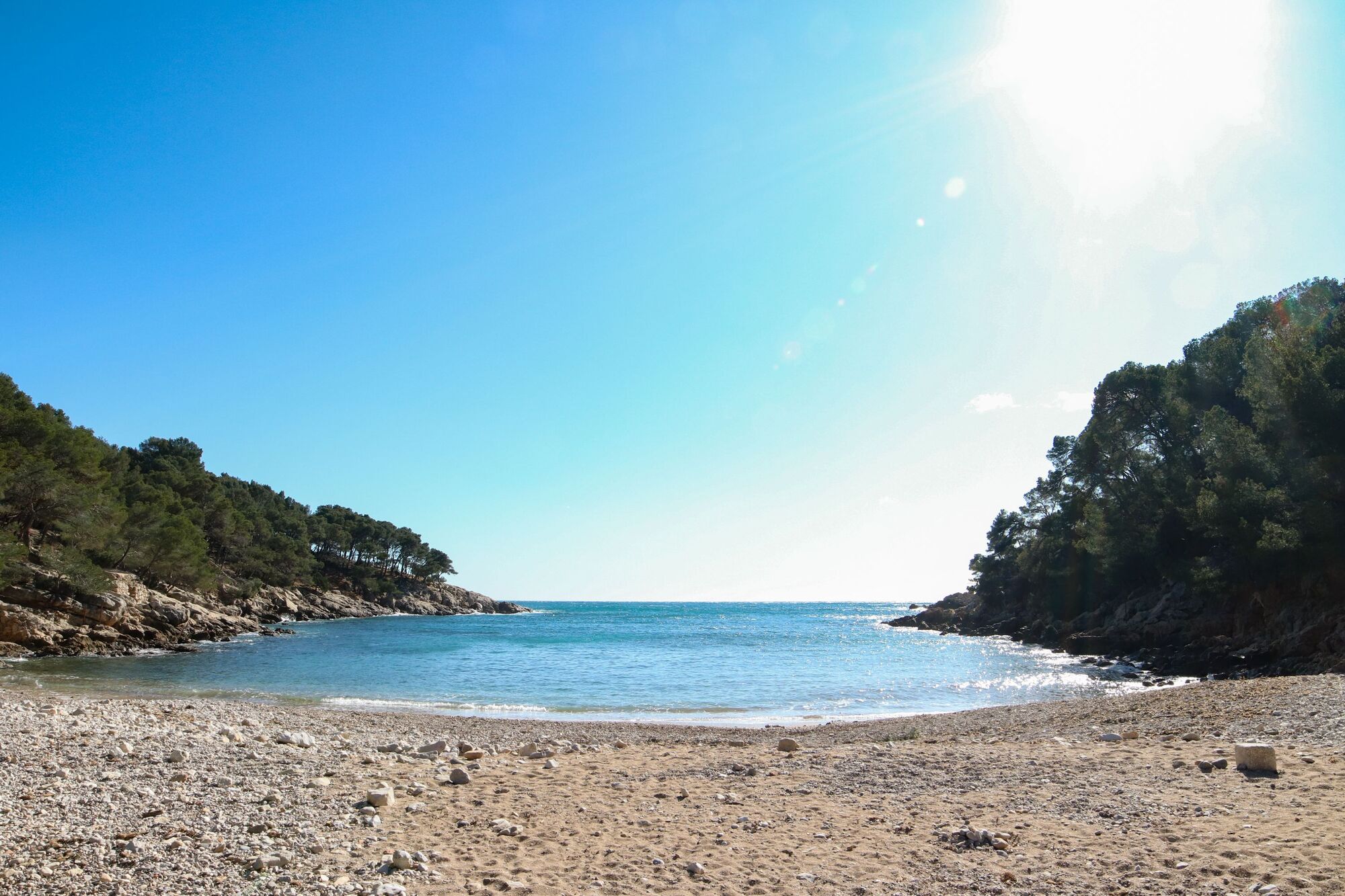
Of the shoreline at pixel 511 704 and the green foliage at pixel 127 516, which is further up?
the green foliage at pixel 127 516

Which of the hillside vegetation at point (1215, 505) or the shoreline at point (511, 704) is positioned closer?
the shoreline at point (511, 704)

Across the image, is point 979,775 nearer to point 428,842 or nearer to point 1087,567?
point 428,842

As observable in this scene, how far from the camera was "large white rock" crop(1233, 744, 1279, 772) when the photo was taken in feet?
29.5

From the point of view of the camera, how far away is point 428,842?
702 cm

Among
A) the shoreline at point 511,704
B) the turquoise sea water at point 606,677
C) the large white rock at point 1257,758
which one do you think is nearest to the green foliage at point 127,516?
the turquoise sea water at point 606,677

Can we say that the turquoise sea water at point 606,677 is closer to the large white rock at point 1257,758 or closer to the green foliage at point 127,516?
the green foliage at point 127,516

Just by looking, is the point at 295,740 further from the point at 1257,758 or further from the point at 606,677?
the point at 606,677

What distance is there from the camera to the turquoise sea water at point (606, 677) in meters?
23.0

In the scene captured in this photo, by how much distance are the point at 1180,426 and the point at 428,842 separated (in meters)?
45.8

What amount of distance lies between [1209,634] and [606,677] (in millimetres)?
27112

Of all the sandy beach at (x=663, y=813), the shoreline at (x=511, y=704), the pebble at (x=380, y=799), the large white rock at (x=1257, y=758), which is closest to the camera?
the sandy beach at (x=663, y=813)

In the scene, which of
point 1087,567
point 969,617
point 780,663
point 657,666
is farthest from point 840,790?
point 969,617

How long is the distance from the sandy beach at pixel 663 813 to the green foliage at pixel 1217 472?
16.3 meters

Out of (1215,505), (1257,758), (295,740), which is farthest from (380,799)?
(1215,505)
